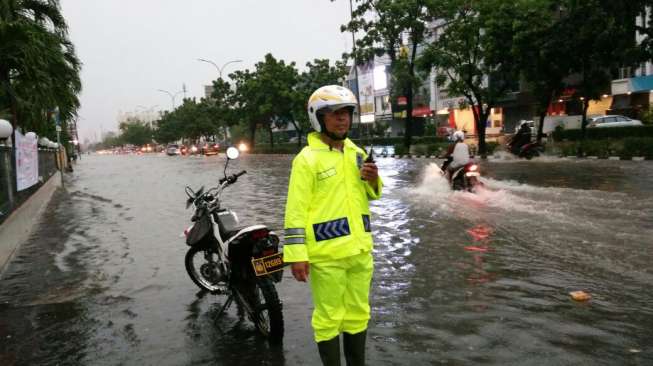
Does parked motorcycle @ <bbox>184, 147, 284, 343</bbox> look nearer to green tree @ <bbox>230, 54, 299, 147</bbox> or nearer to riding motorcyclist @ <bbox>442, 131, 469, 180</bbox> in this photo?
riding motorcyclist @ <bbox>442, 131, 469, 180</bbox>

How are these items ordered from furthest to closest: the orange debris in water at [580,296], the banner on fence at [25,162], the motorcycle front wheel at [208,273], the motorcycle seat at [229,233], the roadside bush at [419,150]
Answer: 1. the roadside bush at [419,150]
2. the banner on fence at [25,162]
3. the motorcycle front wheel at [208,273]
4. the orange debris in water at [580,296]
5. the motorcycle seat at [229,233]

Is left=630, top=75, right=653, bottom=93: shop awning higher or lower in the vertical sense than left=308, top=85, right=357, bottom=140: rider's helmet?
higher

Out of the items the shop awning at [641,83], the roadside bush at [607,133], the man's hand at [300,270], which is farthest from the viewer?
the shop awning at [641,83]

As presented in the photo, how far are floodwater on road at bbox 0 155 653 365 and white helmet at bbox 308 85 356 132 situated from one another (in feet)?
6.30

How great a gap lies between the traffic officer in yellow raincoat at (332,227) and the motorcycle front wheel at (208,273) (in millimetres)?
2281

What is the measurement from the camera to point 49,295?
638 centimetres

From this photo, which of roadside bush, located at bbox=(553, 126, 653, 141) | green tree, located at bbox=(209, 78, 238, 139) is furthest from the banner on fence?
green tree, located at bbox=(209, 78, 238, 139)

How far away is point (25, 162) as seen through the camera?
14188mm

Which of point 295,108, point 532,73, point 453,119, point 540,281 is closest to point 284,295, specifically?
point 540,281

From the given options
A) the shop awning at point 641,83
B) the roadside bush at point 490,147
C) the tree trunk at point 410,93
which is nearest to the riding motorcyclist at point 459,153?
the roadside bush at point 490,147

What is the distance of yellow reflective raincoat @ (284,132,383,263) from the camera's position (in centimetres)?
323

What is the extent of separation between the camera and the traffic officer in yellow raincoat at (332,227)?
3.22 m

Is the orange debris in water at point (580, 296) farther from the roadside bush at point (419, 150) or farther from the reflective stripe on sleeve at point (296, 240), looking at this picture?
the roadside bush at point (419, 150)

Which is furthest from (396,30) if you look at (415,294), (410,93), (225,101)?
(225,101)
